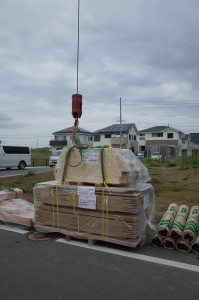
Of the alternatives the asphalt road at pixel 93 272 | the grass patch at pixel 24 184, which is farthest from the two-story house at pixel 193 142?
the asphalt road at pixel 93 272

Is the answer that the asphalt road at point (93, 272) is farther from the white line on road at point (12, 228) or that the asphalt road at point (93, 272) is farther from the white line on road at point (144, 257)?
the white line on road at point (12, 228)

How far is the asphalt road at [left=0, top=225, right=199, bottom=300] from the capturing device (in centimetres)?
325

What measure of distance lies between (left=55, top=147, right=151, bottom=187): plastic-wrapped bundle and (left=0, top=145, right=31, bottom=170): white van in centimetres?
1793

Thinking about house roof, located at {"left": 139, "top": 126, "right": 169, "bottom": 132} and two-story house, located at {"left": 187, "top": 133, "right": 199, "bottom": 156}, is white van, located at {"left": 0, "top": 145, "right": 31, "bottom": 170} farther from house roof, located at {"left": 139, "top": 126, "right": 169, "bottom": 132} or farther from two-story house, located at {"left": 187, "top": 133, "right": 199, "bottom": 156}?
two-story house, located at {"left": 187, "top": 133, "right": 199, "bottom": 156}

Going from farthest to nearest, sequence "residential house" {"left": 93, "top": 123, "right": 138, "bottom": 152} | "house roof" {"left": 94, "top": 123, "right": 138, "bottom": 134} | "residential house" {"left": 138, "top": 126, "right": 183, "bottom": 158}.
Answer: "residential house" {"left": 138, "top": 126, "right": 183, "bottom": 158} → "house roof" {"left": 94, "top": 123, "right": 138, "bottom": 134} → "residential house" {"left": 93, "top": 123, "right": 138, "bottom": 152}

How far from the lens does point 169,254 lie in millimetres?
4387

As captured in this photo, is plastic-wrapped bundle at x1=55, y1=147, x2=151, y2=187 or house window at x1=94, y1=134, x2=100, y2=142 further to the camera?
house window at x1=94, y1=134, x2=100, y2=142

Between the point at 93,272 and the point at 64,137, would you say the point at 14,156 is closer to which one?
the point at 93,272

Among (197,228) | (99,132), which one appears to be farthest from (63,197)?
(99,132)

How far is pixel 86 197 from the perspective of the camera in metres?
4.91

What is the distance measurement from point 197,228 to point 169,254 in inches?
32.2

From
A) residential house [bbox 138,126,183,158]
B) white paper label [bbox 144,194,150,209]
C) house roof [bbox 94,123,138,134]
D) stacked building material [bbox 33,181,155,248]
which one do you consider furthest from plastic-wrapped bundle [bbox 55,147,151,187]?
residential house [bbox 138,126,183,158]

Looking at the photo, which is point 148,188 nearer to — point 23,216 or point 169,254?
point 169,254

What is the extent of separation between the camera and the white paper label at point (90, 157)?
5.02 m
